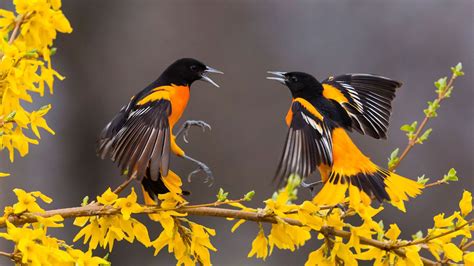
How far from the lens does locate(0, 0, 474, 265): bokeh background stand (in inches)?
288

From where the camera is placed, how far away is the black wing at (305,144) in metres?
2.19

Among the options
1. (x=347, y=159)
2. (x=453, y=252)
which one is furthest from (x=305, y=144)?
(x=453, y=252)

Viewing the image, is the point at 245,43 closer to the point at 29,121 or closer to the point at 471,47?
the point at 471,47

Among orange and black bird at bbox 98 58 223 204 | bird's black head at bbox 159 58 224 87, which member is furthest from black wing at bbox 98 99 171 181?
bird's black head at bbox 159 58 224 87

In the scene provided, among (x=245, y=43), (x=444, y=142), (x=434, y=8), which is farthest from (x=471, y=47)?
(x=245, y=43)

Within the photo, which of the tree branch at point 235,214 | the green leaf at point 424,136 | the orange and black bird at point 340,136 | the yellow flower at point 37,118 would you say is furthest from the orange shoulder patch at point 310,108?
the yellow flower at point 37,118

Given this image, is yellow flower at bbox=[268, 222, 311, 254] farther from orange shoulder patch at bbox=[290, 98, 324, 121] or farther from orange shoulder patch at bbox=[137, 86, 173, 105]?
orange shoulder patch at bbox=[137, 86, 173, 105]

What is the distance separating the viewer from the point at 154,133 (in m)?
2.37

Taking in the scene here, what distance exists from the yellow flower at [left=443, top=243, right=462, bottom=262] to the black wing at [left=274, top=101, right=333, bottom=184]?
0.39 metres

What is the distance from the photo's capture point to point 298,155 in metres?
2.29

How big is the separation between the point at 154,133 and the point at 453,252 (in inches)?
34.4

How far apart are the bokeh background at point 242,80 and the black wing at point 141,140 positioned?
4.45 m

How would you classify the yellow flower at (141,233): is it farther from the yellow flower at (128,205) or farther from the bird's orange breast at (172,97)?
the bird's orange breast at (172,97)

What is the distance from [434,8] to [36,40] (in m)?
7.02
